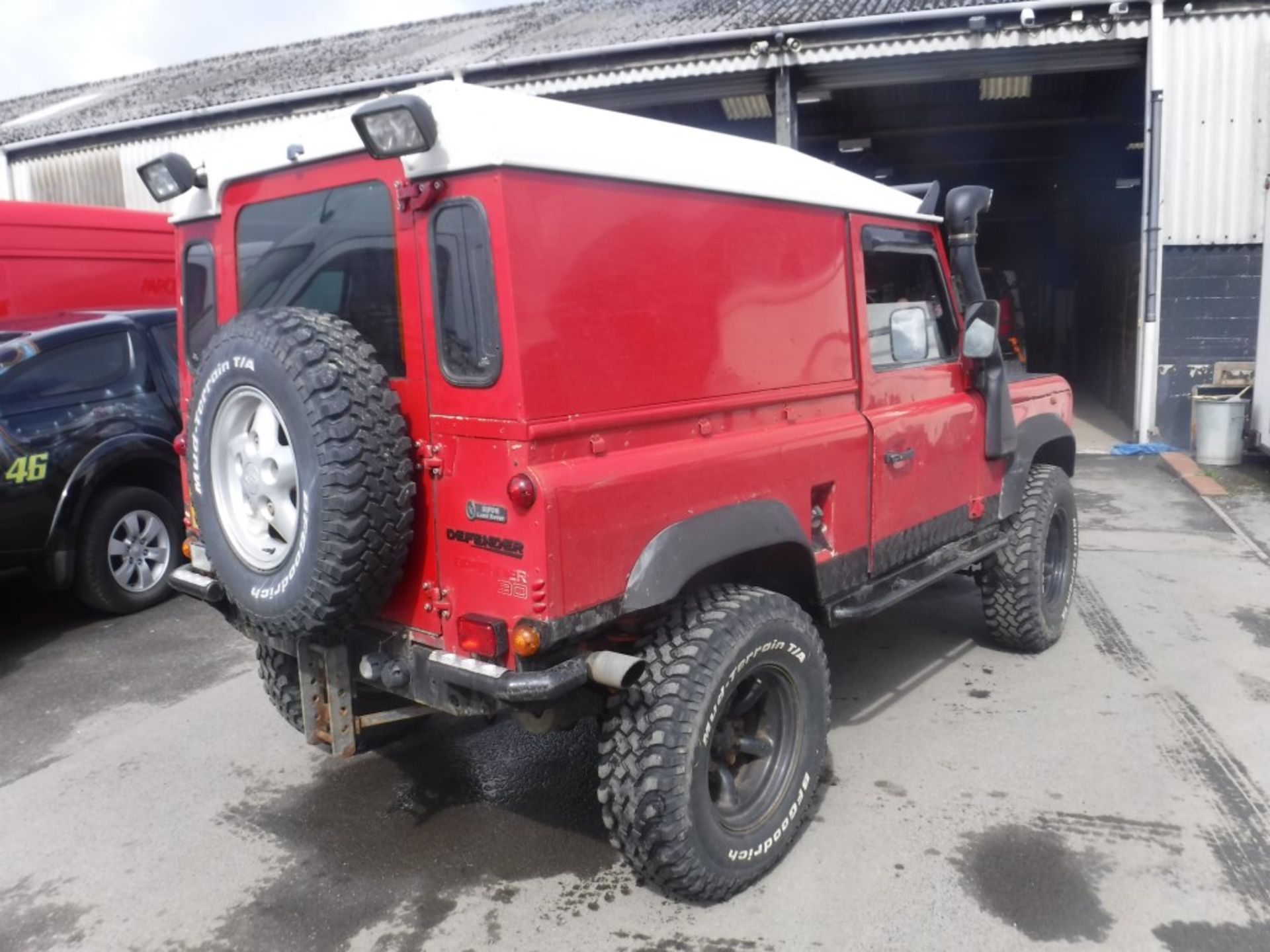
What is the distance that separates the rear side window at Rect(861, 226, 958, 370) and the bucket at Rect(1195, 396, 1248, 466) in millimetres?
6919

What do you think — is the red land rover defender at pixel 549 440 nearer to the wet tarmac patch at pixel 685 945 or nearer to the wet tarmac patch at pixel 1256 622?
the wet tarmac patch at pixel 685 945

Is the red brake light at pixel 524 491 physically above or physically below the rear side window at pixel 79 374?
below

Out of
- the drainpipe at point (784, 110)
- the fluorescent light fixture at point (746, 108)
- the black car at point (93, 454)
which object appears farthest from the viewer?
the fluorescent light fixture at point (746, 108)

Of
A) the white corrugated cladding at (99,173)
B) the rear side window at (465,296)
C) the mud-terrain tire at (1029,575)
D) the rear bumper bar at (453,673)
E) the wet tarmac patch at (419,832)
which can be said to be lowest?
the wet tarmac patch at (419,832)

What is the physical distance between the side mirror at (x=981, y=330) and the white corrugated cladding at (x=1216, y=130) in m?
8.00

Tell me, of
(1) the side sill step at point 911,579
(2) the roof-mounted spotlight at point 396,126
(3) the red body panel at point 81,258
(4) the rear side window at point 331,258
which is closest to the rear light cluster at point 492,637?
(4) the rear side window at point 331,258

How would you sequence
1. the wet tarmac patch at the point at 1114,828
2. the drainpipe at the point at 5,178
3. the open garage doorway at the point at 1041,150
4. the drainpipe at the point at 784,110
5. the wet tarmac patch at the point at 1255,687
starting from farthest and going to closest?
the drainpipe at the point at 5,178, the open garage doorway at the point at 1041,150, the drainpipe at the point at 784,110, the wet tarmac patch at the point at 1255,687, the wet tarmac patch at the point at 1114,828

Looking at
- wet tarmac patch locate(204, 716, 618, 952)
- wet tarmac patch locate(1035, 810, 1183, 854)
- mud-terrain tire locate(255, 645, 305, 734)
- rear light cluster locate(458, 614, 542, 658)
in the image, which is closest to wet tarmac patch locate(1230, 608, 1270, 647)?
wet tarmac patch locate(1035, 810, 1183, 854)

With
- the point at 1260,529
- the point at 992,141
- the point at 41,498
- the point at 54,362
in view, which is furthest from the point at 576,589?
the point at 992,141

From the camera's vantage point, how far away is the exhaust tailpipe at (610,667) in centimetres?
266

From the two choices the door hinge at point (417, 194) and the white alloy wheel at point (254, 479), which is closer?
the door hinge at point (417, 194)

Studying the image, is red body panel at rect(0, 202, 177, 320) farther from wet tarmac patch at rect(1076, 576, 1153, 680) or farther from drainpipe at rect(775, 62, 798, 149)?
wet tarmac patch at rect(1076, 576, 1153, 680)

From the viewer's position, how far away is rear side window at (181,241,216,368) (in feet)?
12.0

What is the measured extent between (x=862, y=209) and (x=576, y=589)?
80.8 inches
